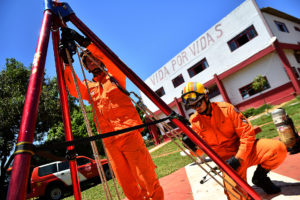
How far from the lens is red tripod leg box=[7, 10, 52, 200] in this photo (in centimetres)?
64

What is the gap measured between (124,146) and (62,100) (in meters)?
0.94

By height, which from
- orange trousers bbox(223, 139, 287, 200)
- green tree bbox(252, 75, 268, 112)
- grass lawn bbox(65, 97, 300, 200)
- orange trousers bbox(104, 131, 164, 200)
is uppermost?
green tree bbox(252, 75, 268, 112)

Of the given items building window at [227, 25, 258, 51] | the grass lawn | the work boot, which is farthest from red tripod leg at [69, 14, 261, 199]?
building window at [227, 25, 258, 51]

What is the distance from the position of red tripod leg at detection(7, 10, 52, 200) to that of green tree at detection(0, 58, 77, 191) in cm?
1208

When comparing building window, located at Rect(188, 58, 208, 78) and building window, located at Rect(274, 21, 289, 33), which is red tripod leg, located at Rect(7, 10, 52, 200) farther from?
building window, located at Rect(274, 21, 289, 33)

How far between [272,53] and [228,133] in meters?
13.8

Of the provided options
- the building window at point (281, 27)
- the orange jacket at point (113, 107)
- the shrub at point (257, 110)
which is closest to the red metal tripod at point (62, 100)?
the orange jacket at point (113, 107)

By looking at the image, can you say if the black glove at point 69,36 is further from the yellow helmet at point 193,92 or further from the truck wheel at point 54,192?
the truck wheel at point 54,192

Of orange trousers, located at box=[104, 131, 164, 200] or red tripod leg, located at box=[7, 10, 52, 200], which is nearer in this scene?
red tripod leg, located at box=[7, 10, 52, 200]

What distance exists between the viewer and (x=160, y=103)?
129 cm

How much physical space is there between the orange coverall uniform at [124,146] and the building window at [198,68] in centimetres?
1577

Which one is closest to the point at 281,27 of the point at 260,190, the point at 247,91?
the point at 247,91

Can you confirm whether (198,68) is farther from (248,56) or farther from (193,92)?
(193,92)

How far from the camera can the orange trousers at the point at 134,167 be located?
1.99m
